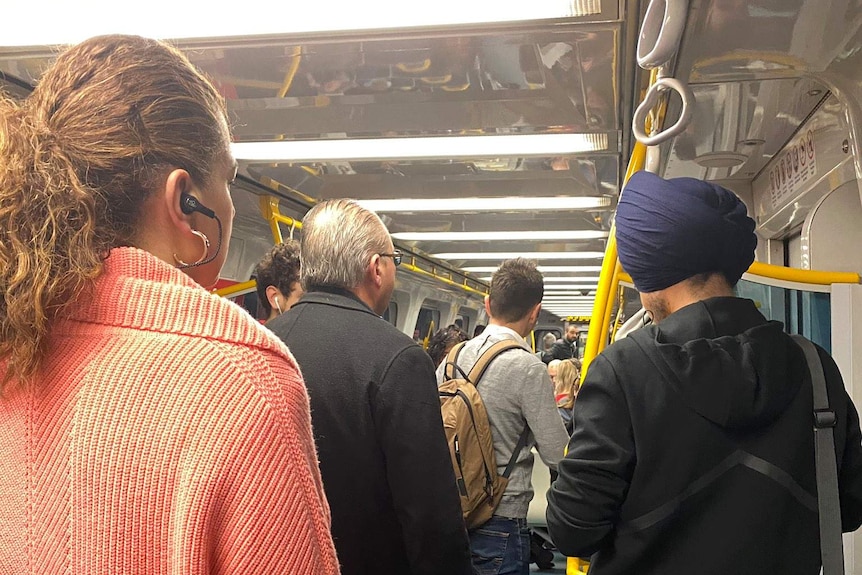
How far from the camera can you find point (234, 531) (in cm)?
78

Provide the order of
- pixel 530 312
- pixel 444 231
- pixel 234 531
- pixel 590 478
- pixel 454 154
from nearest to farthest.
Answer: pixel 234 531 → pixel 590 478 → pixel 530 312 → pixel 454 154 → pixel 444 231

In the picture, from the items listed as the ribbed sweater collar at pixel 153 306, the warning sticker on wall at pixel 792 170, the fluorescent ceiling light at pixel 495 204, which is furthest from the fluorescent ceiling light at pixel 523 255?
the ribbed sweater collar at pixel 153 306

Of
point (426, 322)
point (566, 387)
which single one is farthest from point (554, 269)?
point (426, 322)

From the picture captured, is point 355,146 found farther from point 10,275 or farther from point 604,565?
point 10,275

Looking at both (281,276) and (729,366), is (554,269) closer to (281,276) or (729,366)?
(281,276)

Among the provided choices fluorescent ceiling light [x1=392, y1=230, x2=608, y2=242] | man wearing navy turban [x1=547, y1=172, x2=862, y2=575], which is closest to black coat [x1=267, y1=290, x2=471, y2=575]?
man wearing navy turban [x1=547, y1=172, x2=862, y2=575]

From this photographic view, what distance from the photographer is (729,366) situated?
139cm

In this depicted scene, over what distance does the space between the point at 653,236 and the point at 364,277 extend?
0.86 meters

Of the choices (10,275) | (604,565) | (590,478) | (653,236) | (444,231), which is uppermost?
(444,231)

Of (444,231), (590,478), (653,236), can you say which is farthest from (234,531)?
(444,231)

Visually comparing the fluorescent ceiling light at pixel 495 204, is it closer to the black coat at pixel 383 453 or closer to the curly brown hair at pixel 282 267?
the curly brown hair at pixel 282 267

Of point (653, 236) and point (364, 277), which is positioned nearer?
point (653, 236)

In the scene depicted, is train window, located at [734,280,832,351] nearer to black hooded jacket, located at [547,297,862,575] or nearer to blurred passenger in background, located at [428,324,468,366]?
black hooded jacket, located at [547,297,862,575]

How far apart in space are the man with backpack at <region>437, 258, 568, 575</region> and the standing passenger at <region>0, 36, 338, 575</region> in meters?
1.83
